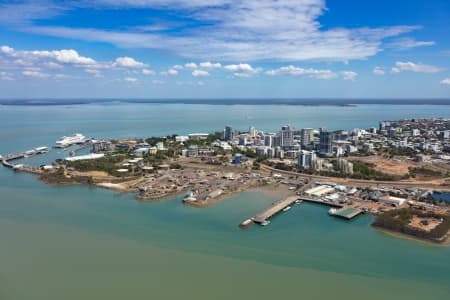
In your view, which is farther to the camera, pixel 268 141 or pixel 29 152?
pixel 268 141

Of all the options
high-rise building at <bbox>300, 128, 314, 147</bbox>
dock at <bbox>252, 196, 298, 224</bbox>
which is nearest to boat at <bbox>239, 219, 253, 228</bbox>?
dock at <bbox>252, 196, 298, 224</bbox>

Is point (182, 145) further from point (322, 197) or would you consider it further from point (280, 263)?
point (280, 263)

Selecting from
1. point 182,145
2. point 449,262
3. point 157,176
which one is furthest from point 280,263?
point 182,145

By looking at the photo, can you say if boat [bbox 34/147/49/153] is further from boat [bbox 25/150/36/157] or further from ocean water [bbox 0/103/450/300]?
ocean water [bbox 0/103/450/300]

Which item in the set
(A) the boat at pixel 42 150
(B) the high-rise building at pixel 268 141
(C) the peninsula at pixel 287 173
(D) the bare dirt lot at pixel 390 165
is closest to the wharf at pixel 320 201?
(C) the peninsula at pixel 287 173

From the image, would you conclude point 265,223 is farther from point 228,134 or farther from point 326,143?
point 228,134

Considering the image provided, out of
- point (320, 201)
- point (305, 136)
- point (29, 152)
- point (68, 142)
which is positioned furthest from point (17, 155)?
point (305, 136)

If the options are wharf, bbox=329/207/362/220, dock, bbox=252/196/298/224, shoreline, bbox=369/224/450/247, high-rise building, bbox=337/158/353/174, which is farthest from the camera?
high-rise building, bbox=337/158/353/174

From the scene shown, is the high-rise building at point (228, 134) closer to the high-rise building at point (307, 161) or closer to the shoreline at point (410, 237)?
the high-rise building at point (307, 161)
